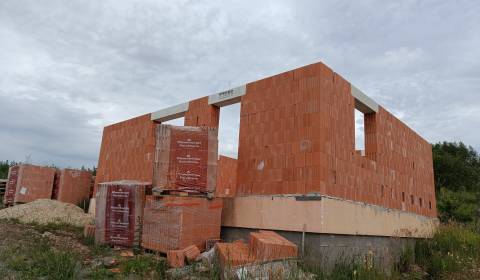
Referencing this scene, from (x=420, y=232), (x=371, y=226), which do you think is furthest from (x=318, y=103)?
(x=420, y=232)

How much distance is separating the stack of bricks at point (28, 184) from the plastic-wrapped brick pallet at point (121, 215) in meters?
8.69

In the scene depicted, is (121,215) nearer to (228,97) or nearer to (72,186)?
(228,97)

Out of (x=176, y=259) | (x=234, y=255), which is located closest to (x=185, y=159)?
(x=176, y=259)

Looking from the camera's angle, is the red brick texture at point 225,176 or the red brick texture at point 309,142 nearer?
the red brick texture at point 309,142

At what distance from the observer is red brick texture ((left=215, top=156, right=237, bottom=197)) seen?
515 inches

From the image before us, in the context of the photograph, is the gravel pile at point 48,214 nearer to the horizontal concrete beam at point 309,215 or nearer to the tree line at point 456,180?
the horizontal concrete beam at point 309,215

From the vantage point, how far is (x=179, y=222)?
6.98m

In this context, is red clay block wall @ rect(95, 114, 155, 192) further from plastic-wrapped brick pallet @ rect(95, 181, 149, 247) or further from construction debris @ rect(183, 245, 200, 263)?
construction debris @ rect(183, 245, 200, 263)

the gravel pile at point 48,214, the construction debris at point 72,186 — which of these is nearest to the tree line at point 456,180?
the construction debris at point 72,186

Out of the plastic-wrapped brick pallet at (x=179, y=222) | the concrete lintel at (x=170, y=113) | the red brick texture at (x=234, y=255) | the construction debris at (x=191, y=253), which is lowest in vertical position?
the construction debris at (x=191, y=253)

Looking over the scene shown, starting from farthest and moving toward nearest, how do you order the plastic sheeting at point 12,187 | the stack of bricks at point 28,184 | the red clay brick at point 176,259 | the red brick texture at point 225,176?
the plastic sheeting at point 12,187, the stack of bricks at point 28,184, the red brick texture at point 225,176, the red clay brick at point 176,259

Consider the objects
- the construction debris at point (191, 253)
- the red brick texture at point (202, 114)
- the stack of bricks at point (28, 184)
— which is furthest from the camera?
the stack of bricks at point (28, 184)

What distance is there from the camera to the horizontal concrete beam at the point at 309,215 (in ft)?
21.9

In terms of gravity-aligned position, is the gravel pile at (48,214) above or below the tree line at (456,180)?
below
